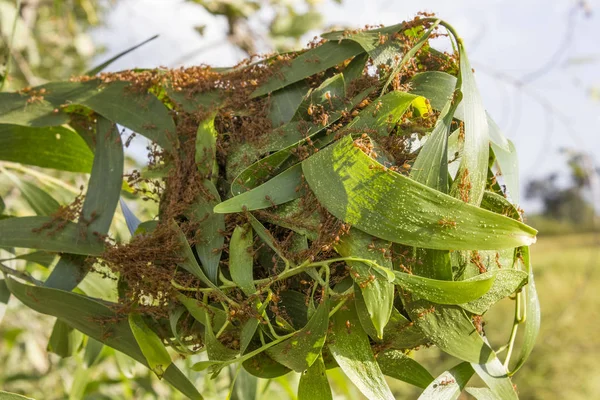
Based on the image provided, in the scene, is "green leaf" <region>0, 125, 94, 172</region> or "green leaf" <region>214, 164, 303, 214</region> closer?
"green leaf" <region>214, 164, 303, 214</region>

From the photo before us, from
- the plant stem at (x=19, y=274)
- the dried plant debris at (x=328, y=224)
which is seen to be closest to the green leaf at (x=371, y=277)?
the dried plant debris at (x=328, y=224)

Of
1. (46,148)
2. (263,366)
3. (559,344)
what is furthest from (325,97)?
(559,344)

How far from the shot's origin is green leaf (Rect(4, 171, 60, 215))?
452 millimetres

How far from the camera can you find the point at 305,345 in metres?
0.26

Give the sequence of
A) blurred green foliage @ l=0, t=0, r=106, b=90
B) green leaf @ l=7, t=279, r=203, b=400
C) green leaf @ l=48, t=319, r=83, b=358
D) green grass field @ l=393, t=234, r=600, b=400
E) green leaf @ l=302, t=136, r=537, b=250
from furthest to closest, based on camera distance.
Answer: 1. green grass field @ l=393, t=234, r=600, b=400
2. blurred green foliage @ l=0, t=0, r=106, b=90
3. green leaf @ l=48, t=319, r=83, b=358
4. green leaf @ l=7, t=279, r=203, b=400
5. green leaf @ l=302, t=136, r=537, b=250

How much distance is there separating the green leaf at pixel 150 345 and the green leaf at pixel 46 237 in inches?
1.9

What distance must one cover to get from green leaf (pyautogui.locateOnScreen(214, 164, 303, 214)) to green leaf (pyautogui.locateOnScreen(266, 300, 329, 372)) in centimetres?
5

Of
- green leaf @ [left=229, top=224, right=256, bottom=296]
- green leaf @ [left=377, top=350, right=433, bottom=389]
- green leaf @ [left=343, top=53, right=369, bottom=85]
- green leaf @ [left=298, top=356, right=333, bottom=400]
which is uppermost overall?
green leaf @ [left=343, top=53, right=369, bottom=85]

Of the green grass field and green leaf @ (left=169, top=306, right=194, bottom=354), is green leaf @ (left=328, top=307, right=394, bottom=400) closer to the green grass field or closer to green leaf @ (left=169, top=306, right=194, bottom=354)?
green leaf @ (left=169, top=306, right=194, bottom=354)

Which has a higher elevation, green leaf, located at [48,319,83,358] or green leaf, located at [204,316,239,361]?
green leaf, located at [48,319,83,358]

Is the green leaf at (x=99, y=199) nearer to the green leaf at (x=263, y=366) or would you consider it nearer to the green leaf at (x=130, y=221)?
the green leaf at (x=130, y=221)

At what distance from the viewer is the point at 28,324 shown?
1089 millimetres

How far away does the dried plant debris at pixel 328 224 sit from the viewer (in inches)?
9.4

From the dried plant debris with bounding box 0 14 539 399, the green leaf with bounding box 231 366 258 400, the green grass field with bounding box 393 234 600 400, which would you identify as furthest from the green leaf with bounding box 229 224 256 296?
the green grass field with bounding box 393 234 600 400
